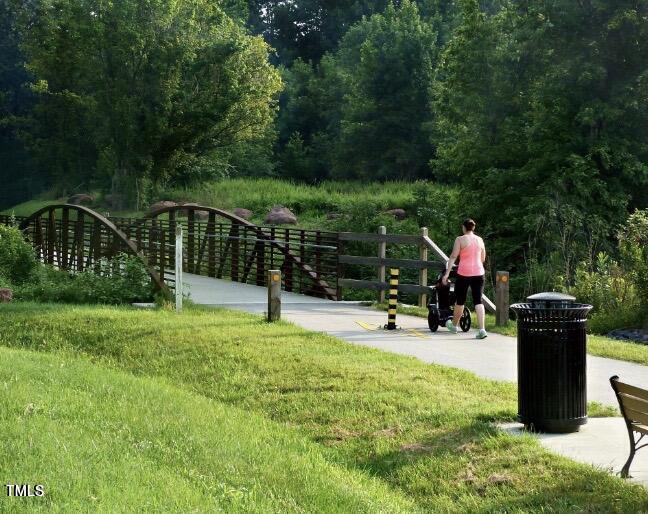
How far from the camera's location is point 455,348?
15.0 m

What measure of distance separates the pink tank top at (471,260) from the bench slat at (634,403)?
26.1ft

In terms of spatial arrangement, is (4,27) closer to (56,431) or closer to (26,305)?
(26,305)

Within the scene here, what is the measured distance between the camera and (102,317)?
17312 millimetres

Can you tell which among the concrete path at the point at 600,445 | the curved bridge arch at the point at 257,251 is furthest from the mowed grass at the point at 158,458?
the curved bridge arch at the point at 257,251

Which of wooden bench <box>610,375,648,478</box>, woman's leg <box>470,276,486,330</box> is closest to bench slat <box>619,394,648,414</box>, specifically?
wooden bench <box>610,375,648,478</box>

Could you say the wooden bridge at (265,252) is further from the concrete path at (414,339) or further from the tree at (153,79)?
the tree at (153,79)

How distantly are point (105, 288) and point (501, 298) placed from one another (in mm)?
7432

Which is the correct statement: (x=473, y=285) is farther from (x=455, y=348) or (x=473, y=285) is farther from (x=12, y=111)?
(x=12, y=111)

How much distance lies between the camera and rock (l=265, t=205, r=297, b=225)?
152 ft

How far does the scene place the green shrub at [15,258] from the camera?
76.0ft

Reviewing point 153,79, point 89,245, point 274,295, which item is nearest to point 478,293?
point 274,295

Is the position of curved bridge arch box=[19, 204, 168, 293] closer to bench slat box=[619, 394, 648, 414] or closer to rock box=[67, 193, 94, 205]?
bench slat box=[619, 394, 648, 414]

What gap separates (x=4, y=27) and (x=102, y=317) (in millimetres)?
67658

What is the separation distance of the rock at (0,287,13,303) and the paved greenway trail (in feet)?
11.7
